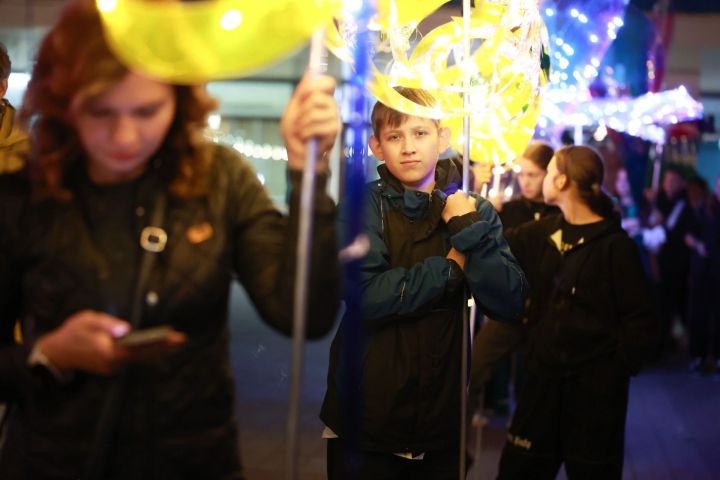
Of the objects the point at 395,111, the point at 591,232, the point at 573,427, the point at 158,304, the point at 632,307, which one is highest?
the point at 395,111

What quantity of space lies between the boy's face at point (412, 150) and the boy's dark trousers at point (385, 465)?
840 mm

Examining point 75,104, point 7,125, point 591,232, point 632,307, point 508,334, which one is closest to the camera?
point 75,104

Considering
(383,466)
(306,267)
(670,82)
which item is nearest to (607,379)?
(383,466)

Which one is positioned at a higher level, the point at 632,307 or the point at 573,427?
the point at 632,307

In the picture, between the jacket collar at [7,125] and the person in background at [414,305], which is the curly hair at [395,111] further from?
the jacket collar at [7,125]

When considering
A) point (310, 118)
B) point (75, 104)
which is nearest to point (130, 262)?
point (75, 104)

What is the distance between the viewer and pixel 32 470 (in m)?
Answer: 1.76

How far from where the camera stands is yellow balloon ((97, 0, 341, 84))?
5.14ft

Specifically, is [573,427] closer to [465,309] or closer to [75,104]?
[465,309]

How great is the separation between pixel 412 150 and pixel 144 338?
61.9 inches

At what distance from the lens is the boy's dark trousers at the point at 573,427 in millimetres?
3902

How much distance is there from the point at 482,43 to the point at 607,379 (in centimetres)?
157

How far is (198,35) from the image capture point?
5.18 feet

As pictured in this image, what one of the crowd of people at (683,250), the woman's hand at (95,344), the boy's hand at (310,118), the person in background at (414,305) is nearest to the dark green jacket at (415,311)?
the person in background at (414,305)
